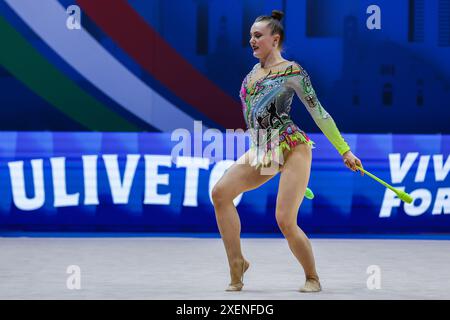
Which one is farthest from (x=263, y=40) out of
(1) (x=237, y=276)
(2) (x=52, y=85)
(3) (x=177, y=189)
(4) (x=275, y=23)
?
(2) (x=52, y=85)

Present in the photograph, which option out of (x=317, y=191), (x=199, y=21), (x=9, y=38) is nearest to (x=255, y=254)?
(x=317, y=191)

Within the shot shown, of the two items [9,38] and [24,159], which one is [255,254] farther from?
[9,38]

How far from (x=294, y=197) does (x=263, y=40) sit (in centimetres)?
103

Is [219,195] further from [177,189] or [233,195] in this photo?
[177,189]

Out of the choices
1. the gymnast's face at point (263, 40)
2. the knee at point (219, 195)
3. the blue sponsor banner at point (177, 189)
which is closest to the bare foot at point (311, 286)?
the knee at point (219, 195)

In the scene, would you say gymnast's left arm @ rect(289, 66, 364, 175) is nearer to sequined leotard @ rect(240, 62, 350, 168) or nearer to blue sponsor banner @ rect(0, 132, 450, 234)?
sequined leotard @ rect(240, 62, 350, 168)

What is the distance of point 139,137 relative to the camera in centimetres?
1220

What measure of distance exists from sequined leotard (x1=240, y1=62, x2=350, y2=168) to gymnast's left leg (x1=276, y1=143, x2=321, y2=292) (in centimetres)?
8

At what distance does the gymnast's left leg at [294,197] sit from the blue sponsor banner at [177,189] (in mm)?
4355

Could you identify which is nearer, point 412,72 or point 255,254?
point 255,254

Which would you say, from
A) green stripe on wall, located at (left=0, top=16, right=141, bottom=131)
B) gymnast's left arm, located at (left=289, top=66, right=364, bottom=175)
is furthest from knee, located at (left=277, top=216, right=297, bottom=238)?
green stripe on wall, located at (left=0, top=16, right=141, bottom=131)

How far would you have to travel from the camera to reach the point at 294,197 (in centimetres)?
763

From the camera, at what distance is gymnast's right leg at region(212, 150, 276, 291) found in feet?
25.1

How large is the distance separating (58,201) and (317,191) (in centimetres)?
261
